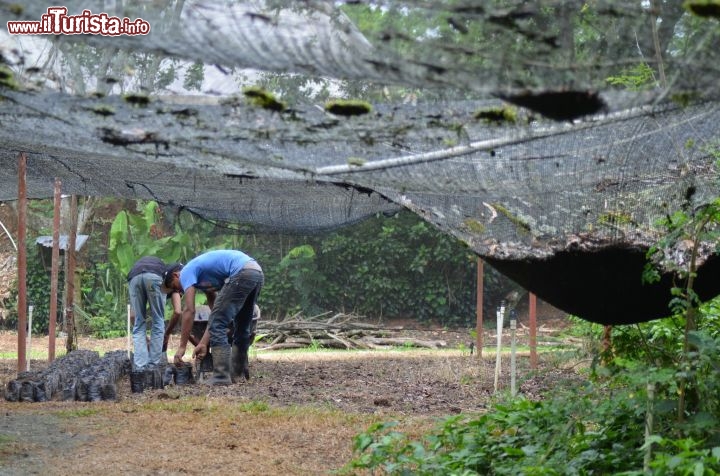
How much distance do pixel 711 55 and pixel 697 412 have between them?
157cm

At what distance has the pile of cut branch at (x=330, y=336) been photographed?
17172 millimetres

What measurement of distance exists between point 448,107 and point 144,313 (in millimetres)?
6703

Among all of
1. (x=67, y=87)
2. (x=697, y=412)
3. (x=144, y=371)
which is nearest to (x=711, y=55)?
(x=697, y=412)

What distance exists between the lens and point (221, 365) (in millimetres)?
9273

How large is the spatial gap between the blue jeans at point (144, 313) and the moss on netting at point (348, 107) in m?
6.29


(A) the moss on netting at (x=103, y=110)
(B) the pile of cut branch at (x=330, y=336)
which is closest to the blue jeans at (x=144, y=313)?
(A) the moss on netting at (x=103, y=110)

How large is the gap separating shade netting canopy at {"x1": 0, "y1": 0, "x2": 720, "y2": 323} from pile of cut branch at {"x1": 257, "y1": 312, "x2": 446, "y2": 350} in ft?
39.1

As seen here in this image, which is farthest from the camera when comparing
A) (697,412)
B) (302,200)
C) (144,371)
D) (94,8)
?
(302,200)

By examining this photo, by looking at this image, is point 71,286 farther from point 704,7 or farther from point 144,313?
point 704,7

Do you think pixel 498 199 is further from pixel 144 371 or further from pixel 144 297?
pixel 144 297

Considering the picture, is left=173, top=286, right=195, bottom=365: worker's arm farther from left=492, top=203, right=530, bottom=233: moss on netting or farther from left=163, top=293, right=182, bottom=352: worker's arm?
left=492, top=203, right=530, bottom=233: moss on netting

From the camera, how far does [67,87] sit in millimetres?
4180

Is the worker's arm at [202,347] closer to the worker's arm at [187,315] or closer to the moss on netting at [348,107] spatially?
the worker's arm at [187,315]

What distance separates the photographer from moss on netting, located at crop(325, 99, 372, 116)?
156 inches
